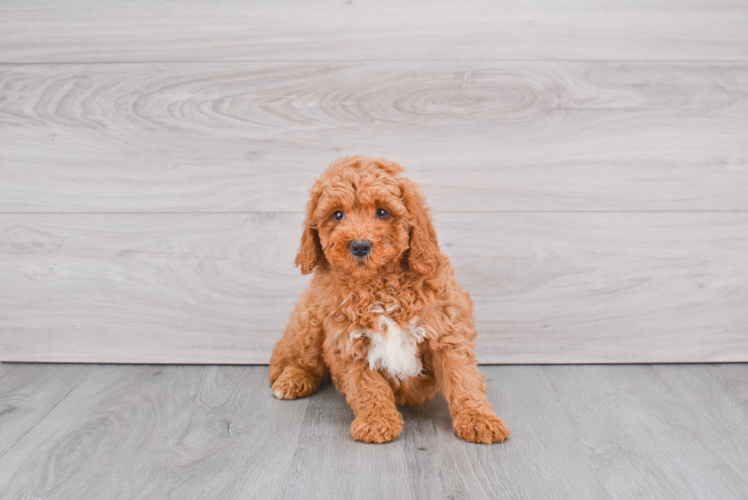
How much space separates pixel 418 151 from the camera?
195cm

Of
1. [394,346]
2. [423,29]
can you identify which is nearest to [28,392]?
[394,346]

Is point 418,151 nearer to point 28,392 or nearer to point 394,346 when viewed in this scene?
point 394,346

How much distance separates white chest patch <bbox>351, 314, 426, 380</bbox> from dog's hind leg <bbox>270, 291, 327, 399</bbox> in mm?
224

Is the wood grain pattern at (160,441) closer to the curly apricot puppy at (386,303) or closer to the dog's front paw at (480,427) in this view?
the curly apricot puppy at (386,303)

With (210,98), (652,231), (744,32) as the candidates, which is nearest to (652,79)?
(744,32)

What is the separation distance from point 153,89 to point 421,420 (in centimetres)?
145

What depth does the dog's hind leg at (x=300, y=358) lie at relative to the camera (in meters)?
1.68

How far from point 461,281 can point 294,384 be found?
70 centimetres

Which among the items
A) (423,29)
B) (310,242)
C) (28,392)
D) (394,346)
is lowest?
(28,392)

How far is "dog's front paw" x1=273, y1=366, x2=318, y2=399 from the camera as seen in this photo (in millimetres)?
1748

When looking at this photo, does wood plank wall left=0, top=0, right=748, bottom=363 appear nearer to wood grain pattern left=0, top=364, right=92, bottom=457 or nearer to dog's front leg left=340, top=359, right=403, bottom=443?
wood grain pattern left=0, top=364, right=92, bottom=457

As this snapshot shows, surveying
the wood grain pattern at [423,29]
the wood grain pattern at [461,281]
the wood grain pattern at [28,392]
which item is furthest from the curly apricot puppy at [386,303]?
the wood grain pattern at [28,392]

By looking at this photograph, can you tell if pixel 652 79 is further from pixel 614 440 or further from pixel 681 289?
pixel 614 440

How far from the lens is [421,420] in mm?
1593
